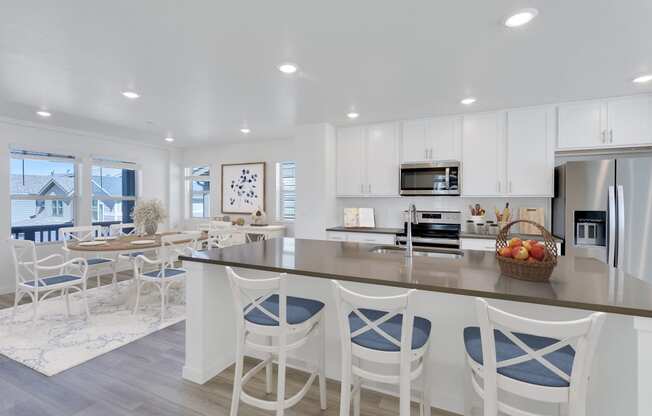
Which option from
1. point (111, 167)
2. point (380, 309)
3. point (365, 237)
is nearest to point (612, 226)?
point (365, 237)

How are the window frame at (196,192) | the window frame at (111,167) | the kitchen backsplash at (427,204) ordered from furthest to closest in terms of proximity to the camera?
the window frame at (196,192) < the window frame at (111,167) < the kitchen backsplash at (427,204)

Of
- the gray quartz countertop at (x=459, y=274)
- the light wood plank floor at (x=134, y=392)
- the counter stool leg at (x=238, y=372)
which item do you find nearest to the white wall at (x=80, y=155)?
the light wood plank floor at (x=134, y=392)

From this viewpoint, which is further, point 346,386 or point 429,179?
point 429,179

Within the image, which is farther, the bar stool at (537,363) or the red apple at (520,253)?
the red apple at (520,253)

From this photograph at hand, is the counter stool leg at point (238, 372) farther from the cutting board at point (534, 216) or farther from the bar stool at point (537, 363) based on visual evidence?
the cutting board at point (534, 216)

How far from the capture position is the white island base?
1304mm

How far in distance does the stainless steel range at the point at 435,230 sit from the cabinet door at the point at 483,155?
48 cm

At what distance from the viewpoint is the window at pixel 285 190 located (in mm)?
5996

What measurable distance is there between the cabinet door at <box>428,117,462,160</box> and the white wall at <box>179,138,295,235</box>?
263cm

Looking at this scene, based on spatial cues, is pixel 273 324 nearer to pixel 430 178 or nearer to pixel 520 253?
pixel 520 253

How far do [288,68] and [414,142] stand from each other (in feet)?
7.34

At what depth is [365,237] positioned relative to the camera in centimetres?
432

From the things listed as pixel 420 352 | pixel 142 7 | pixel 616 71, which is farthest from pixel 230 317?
pixel 616 71

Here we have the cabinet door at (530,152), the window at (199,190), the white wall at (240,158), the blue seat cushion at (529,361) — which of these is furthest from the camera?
the window at (199,190)
